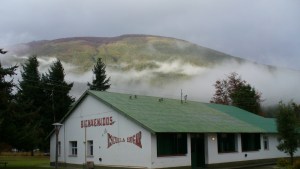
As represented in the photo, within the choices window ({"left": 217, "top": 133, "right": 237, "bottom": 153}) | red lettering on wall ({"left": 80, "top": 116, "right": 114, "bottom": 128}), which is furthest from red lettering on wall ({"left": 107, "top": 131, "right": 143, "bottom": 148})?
window ({"left": 217, "top": 133, "right": 237, "bottom": 153})

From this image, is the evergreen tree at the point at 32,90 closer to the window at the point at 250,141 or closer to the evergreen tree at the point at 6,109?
the evergreen tree at the point at 6,109

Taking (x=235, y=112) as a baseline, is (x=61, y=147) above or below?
below

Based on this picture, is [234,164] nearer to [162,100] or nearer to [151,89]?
[162,100]

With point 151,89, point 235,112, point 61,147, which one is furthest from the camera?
point 151,89

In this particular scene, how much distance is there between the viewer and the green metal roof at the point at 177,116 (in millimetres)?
30250

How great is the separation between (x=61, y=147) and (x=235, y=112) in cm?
1786

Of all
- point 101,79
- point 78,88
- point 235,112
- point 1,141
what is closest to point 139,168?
point 1,141

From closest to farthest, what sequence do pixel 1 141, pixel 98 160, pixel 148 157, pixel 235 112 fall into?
pixel 148 157 → pixel 98 160 → pixel 1 141 → pixel 235 112

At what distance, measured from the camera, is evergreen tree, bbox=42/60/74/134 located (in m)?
63.1

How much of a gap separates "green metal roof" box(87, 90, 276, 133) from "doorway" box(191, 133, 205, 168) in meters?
0.97

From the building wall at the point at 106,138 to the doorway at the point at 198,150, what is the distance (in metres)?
5.05

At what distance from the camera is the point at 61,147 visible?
3747 cm

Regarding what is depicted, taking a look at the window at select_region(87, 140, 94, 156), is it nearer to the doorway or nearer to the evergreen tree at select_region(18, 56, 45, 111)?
the doorway

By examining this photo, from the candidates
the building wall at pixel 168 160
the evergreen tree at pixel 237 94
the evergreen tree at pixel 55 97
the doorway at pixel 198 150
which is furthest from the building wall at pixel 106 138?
the evergreen tree at pixel 237 94
